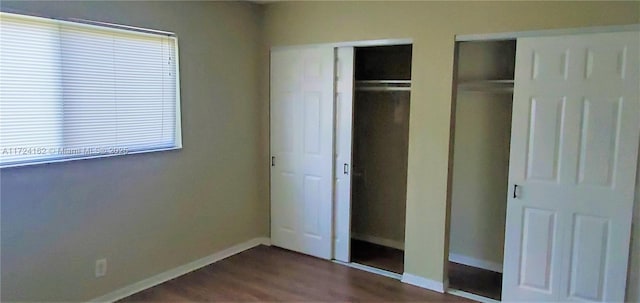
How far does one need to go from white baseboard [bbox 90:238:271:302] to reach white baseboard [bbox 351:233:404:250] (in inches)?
41.3

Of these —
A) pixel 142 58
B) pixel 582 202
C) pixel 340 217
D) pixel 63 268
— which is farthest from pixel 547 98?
pixel 63 268

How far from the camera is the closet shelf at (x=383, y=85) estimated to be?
14.8 feet

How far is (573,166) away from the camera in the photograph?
10.4 ft

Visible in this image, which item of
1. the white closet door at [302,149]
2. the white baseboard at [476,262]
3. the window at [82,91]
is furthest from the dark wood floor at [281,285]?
the window at [82,91]

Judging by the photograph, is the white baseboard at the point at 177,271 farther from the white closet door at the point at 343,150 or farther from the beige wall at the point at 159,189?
the white closet door at the point at 343,150

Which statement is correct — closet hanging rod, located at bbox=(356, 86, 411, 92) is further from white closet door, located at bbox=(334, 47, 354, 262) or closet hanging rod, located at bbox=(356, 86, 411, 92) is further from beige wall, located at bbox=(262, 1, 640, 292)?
beige wall, located at bbox=(262, 1, 640, 292)

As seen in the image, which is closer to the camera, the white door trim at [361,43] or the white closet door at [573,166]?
the white closet door at [573,166]

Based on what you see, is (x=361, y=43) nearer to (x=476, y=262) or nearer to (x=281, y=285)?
(x=281, y=285)

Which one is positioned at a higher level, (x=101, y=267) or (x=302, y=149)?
(x=302, y=149)

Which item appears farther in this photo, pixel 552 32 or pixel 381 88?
pixel 381 88

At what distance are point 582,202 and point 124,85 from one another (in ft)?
11.0

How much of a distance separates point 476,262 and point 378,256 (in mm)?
933

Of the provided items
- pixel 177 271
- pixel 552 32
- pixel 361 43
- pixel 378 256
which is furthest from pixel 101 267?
pixel 552 32

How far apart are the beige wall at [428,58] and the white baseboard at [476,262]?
32.7 inches
